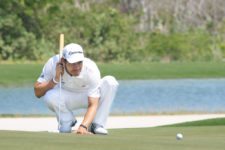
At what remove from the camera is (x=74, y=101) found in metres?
8.77

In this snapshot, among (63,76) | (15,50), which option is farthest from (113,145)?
(15,50)

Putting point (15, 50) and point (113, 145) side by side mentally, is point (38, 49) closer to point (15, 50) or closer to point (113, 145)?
point (15, 50)

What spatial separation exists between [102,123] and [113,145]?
2802 millimetres

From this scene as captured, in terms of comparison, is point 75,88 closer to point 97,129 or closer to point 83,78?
point 83,78

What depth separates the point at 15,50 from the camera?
92.7 feet

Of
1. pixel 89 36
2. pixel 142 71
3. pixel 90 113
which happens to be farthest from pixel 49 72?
pixel 89 36

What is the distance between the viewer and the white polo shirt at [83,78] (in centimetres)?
842

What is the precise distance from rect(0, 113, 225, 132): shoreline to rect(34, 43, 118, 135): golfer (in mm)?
3070

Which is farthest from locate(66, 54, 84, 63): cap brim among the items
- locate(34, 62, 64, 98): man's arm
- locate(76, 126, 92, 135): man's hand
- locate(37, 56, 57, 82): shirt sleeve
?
locate(76, 126, 92, 135): man's hand

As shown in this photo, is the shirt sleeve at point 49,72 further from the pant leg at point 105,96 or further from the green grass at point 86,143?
the green grass at point 86,143

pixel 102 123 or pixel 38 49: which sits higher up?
pixel 102 123

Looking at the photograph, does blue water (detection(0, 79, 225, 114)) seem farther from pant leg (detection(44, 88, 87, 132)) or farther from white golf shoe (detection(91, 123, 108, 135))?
white golf shoe (detection(91, 123, 108, 135))

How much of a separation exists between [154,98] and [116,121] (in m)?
7.26

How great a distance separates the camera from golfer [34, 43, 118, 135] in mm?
8344
